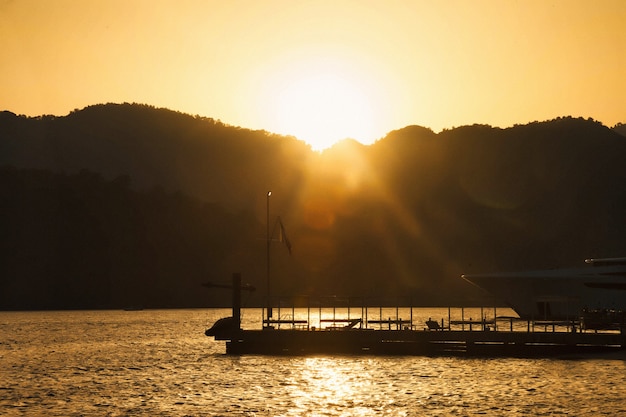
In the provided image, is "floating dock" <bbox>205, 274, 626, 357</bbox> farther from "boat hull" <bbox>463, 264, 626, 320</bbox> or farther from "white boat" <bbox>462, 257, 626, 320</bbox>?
"boat hull" <bbox>463, 264, 626, 320</bbox>

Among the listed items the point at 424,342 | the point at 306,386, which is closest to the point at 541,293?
the point at 424,342

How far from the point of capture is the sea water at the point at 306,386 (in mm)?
58375

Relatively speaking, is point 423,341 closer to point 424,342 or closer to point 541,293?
point 424,342

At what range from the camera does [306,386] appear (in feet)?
228

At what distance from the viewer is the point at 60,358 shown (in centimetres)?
10362

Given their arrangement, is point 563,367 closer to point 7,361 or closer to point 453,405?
point 453,405

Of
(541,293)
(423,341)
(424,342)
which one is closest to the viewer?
(423,341)

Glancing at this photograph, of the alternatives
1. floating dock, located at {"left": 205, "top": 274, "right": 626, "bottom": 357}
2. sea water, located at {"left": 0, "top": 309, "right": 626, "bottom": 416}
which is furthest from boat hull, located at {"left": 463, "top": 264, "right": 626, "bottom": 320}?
sea water, located at {"left": 0, "top": 309, "right": 626, "bottom": 416}

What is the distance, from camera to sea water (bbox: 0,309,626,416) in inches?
2298

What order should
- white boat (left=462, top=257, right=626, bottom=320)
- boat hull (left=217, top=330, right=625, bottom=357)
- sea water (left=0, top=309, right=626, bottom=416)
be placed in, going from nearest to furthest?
sea water (left=0, top=309, right=626, bottom=416), boat hull (left=217, top=330, right=625, bottom=357), white boat (left=462, top=257, right=626, bottom=320)

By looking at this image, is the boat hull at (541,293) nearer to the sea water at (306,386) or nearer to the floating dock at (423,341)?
the floating dock at (423,341)

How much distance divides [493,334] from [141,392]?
29.4 m

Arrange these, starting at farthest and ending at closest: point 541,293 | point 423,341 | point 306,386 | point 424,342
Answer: point 541,293 → point 424,342 → point 423,341 → point 306,386

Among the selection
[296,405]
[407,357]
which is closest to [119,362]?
[407,357]
